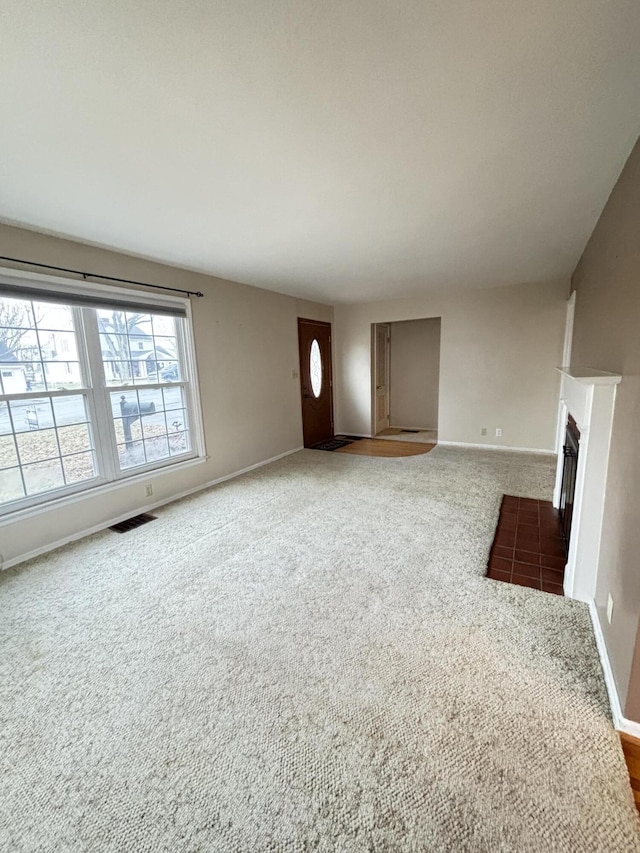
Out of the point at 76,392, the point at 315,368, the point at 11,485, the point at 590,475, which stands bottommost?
the point at 11,485

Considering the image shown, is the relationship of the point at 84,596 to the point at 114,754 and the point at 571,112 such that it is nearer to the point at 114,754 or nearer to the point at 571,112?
the point at 114,754

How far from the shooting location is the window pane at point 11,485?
2.61 metres

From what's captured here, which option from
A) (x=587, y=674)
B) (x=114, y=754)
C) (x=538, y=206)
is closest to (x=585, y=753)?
(x=587, y=674)

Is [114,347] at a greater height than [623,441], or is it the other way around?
[114,347]

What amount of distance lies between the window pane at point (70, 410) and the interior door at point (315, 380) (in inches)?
132

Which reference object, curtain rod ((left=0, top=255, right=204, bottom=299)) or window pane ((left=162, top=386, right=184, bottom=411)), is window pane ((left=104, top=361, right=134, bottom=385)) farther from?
curtain rod ((left=0, top=255, right=204, bottom=299))

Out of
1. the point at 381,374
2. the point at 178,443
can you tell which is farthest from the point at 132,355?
the point at 381,374

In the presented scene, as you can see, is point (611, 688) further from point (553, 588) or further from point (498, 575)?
point (498, 575)

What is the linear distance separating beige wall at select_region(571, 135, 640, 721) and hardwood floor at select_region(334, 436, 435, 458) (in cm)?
347

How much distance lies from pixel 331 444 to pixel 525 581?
415 cm

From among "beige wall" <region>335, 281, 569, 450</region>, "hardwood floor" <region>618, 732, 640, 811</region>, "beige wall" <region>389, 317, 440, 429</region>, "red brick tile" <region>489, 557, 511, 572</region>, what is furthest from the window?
"beige wall" <region>389, 317, 440, 429</region>

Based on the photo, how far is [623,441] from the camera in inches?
60.9

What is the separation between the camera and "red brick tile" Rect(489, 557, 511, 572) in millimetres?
2408

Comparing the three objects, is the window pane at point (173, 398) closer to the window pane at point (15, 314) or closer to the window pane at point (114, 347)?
the window pane at point (114, 347)
